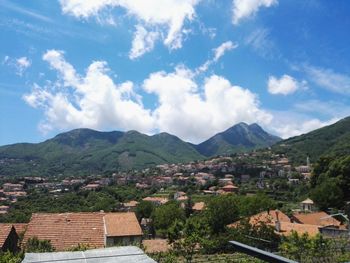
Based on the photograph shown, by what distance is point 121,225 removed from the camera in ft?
87.3

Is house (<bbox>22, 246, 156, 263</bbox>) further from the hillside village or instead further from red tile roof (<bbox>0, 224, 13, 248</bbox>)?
red tile roof (<bbox>0, 224, 13, 248</bbox>)

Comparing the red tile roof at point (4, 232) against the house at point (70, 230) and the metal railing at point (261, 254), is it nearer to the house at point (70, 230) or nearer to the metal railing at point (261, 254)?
the house at point (70, 230)

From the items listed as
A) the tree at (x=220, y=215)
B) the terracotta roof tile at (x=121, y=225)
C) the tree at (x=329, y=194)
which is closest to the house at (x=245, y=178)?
the tree at (x=329, y=194)

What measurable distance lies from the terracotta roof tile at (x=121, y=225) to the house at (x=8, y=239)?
5.90 meters

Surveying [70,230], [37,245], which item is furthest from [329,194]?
[37,245]

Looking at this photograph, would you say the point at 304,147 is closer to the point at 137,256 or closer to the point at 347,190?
the point at 347,190

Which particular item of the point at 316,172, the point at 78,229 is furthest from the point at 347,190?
the point at 78,229

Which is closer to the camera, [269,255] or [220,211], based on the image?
[269,255]

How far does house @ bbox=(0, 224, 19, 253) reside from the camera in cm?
1897

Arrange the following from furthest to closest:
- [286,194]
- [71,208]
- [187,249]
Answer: [286,194] → [71,208] → [187,249]

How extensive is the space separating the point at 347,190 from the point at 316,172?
7749 millimetres

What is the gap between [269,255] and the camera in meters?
1.34

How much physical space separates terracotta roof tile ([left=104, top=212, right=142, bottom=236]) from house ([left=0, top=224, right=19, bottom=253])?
5896 millimetres

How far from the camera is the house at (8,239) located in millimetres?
18969
